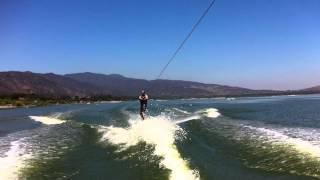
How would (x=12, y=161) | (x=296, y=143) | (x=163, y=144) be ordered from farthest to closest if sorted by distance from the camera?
(x=296, y=143) < (x=163, y=144) < (x=12, y=161)

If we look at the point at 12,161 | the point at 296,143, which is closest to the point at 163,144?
the point at 296,143

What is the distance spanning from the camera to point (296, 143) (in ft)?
52.9

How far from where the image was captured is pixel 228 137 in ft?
61.8

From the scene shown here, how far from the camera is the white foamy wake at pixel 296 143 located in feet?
46.5

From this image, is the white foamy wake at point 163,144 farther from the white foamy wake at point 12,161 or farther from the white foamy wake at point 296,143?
the white foamy wake at point 296,143

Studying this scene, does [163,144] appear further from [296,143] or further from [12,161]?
[12,161]

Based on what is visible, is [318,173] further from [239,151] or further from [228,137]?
[228,137]

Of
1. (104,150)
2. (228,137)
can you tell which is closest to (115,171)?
(104,150)

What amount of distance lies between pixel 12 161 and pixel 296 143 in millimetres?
9987

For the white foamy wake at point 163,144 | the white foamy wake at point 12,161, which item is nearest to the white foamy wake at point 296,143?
the white foamy wake at point 163,144

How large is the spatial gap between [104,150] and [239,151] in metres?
4.87

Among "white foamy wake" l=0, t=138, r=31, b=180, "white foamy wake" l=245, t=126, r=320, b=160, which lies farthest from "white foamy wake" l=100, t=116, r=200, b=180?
"white foamy wake" l=245, t=126, r=320, b=160

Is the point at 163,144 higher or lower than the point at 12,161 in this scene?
higher

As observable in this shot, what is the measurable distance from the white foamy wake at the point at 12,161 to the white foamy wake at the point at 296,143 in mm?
8971
